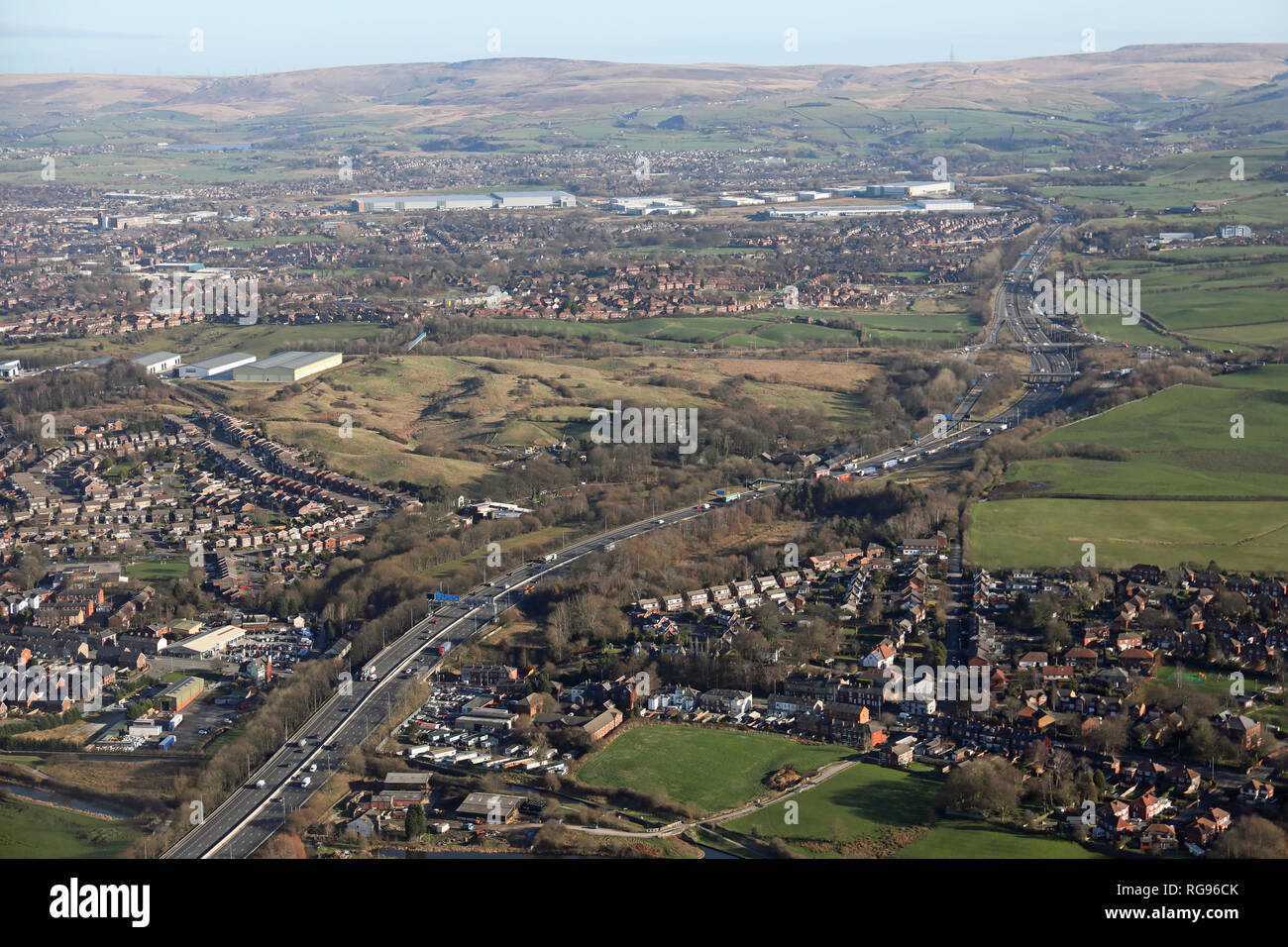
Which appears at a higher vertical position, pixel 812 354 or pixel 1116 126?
pixel 1116 126

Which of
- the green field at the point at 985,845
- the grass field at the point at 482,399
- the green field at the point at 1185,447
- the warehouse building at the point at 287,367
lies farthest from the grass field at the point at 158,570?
the green field at the point at 1185,447

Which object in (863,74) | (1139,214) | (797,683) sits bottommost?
(797,683)

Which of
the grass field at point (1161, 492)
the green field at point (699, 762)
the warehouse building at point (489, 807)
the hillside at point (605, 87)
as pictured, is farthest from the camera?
the hillside at point (605, 87)

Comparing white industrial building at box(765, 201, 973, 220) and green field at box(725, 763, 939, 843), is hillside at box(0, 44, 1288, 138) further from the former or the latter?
green field at box(725, 763, 939, 843)

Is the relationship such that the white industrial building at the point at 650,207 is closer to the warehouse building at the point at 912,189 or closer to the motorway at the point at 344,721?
the warehouse building at the point at 912,189

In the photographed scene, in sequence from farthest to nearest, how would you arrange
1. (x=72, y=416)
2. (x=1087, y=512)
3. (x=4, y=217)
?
(x=4, y=217) < (x=72, y=416) < (x=1087, y=512)

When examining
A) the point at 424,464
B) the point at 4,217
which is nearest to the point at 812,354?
the point at 424,464

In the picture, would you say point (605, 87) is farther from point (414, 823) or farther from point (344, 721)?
point (414, 823)
